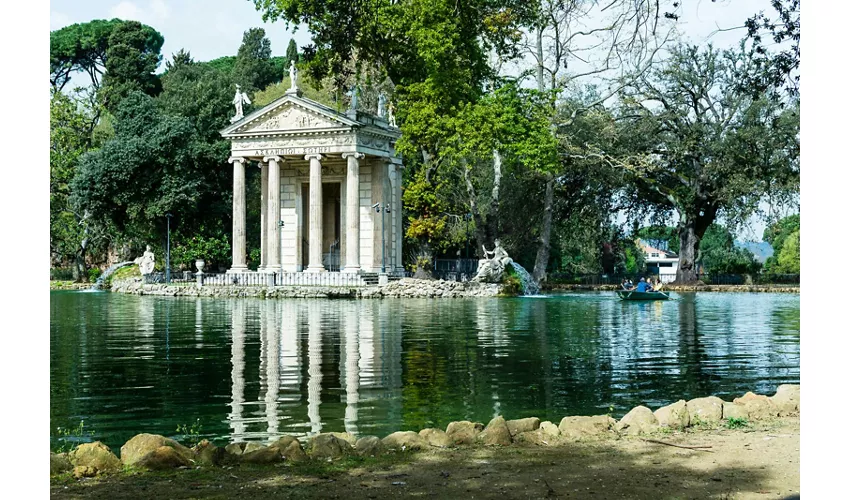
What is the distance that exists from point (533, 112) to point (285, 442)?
3782 cm

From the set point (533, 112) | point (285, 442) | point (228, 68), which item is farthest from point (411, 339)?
point (228, 68)

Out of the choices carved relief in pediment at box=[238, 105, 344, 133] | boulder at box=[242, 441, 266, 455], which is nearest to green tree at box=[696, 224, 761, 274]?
carved relief in pediment at box=[238, 105, 344, 133]

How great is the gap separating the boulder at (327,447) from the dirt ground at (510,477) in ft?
0.81

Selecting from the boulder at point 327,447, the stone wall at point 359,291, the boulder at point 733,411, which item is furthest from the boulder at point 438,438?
the stone wall at point 359,291

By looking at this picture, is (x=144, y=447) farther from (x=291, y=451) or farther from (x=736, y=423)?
(x=736, y=423)

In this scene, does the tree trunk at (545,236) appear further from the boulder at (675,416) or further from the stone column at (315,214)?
the boulder at (675,416)

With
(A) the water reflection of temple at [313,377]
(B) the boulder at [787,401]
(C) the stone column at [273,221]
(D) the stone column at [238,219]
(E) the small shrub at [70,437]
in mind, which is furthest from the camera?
(D) the stone column at [238,219]

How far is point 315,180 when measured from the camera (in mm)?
49156

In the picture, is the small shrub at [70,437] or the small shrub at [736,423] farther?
the small shrub at [736,423]

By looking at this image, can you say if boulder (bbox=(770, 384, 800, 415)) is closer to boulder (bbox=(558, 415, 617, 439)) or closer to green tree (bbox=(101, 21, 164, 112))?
boulder (bbox=(558, 415, 617, 439))

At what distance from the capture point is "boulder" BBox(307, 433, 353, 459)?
823 centimetres

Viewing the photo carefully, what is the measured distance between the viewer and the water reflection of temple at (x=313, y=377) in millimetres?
10344

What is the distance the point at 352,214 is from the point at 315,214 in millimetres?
1894

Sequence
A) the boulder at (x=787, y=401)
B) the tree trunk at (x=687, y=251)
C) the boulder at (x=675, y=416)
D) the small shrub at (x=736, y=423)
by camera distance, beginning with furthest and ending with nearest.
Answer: the tree trunk at (x=687, y=251) < the boulder at (x=787, y=401) < the small shrub at (x=736, y=423) < the boulder at (x=675, y=416)
